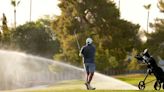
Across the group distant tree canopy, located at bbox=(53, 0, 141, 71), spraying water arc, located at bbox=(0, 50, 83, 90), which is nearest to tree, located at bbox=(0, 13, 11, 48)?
spraying water arc, located at bbox=(0, 50, 83, 90)

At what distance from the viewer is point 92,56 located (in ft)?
72.1

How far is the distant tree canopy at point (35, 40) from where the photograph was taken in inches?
3593

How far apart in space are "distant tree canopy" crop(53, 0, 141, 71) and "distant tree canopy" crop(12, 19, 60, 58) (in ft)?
85.7

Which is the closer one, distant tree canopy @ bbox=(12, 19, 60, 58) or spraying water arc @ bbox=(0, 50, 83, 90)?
spraying water arc @ bbox=(0, 50, 83, 90)

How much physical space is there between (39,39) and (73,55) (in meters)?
39.5

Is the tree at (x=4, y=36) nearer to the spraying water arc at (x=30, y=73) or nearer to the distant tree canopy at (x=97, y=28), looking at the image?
the spraying water arc at (x=30, y=73)

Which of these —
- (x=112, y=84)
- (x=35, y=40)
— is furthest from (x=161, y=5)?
(x=112, y=84)

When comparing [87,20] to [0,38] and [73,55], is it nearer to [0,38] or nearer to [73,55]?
[73,55]

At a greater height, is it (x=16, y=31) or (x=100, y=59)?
(x=16, y=31)

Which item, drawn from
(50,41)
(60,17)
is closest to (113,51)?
(60,17)

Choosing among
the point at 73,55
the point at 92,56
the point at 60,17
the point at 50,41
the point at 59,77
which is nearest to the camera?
the point at 92,56

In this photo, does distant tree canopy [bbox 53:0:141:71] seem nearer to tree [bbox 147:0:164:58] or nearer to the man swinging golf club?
tree [bbox 147:0:164:58]

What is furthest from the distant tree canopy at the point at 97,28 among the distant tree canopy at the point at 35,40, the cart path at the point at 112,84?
the cart path at the point at 112,84

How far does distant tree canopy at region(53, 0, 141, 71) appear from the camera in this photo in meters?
59.5
